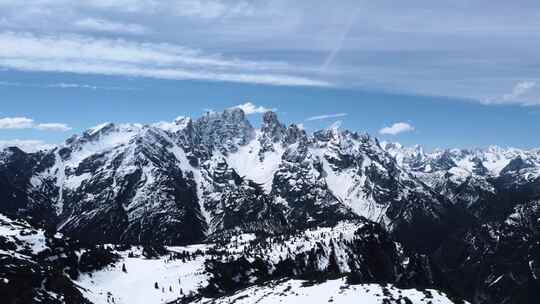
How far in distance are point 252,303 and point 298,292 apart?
48.9 feet

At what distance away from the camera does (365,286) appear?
175125 mm

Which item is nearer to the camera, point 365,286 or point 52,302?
point 365,286

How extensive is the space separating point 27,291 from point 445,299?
137 meters

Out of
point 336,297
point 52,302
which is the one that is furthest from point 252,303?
point 52,302

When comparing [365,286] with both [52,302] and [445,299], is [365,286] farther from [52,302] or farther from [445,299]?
[52,302]

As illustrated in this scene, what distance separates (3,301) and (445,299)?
13203 cm

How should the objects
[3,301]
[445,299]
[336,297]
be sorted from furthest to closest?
[3,301], [336,297], [445,299]

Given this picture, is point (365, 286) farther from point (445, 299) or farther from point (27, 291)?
point (27, 291)

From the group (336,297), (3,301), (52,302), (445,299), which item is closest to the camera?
(445,299)

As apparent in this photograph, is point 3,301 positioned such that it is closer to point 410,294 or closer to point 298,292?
point 298,292

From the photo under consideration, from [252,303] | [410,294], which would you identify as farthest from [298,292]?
[410,294]

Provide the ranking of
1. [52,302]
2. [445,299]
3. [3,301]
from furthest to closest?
[52,302] < [3,301] < [445,299]

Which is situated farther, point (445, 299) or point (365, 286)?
point (365, 286)

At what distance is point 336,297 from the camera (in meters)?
167
